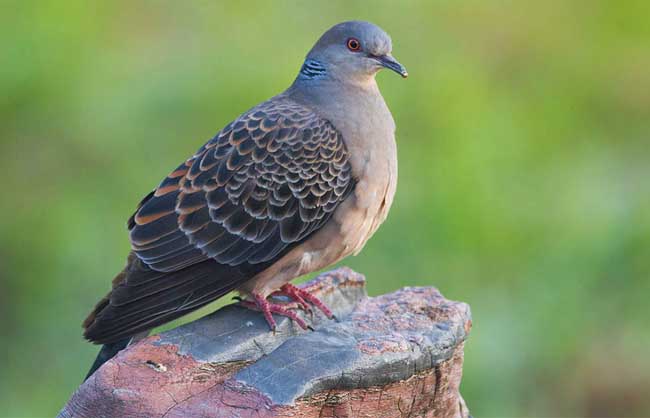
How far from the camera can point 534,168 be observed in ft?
32.9

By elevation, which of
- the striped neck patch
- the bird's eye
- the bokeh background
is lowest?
the bokeh background

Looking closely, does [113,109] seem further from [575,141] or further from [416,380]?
[416,380]

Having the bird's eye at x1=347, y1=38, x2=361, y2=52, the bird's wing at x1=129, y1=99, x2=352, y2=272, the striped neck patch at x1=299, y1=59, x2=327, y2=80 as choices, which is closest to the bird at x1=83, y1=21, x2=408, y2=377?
the bird's wing at x1=129, y1=99, x2=352, y2=272

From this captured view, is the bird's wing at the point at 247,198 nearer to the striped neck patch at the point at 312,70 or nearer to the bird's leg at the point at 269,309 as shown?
the bird's leg at the point at 269,309

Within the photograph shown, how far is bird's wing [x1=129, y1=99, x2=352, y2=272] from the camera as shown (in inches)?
204

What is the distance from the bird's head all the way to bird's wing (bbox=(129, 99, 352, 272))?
0.44m

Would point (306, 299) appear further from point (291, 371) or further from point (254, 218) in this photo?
point (291, 371)

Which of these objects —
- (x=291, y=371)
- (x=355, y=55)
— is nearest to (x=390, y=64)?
(x=355, y=55)

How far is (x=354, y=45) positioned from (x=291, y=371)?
1.89 m

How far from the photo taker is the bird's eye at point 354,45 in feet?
18.4

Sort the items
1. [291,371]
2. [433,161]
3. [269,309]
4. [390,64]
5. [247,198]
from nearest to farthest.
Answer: [291,371]
[269,309]
[247,198]
[390,64]
[433,161]

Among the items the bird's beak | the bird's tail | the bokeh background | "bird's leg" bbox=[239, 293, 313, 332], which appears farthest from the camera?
the bokeh background

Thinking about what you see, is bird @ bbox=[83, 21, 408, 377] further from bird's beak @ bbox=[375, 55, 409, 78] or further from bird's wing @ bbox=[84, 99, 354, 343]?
bird's beak @ bbox=[375, 55, 409, 78]

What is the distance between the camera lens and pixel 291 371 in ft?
14.4
